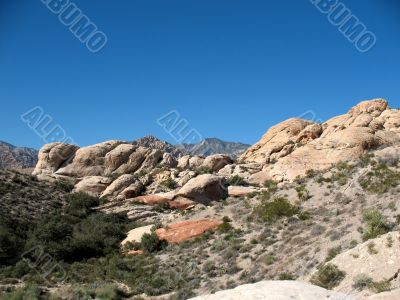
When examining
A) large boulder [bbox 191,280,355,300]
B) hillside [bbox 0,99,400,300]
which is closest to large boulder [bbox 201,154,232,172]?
hillside [bbox 0,99,400,300]

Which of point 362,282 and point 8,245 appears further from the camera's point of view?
point 8,245

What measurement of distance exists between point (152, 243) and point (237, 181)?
13.4 metres

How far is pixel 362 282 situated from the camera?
11.8 meters

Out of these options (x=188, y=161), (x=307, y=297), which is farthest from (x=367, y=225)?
(x=188, y=161)

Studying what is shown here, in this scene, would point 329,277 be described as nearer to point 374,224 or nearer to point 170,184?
point 374,224

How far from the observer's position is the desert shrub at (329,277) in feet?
41.0

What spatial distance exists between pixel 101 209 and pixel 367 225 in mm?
22726

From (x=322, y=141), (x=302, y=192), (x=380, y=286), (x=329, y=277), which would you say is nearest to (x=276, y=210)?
(x=302, y=192)

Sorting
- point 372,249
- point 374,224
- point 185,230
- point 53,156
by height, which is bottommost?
point 372,249

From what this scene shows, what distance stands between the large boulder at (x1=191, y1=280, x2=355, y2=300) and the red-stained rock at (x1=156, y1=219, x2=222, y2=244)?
18.4m

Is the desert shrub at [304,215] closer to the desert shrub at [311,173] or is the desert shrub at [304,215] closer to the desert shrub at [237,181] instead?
the desert shrub at [311,173]

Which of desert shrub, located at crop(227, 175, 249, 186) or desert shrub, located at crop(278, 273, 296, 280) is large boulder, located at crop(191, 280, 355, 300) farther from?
desert shrub, located at crop(227, 175, 249, 186)

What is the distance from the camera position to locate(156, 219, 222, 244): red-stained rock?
81.3 ft

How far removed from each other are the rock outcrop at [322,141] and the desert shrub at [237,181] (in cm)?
102
